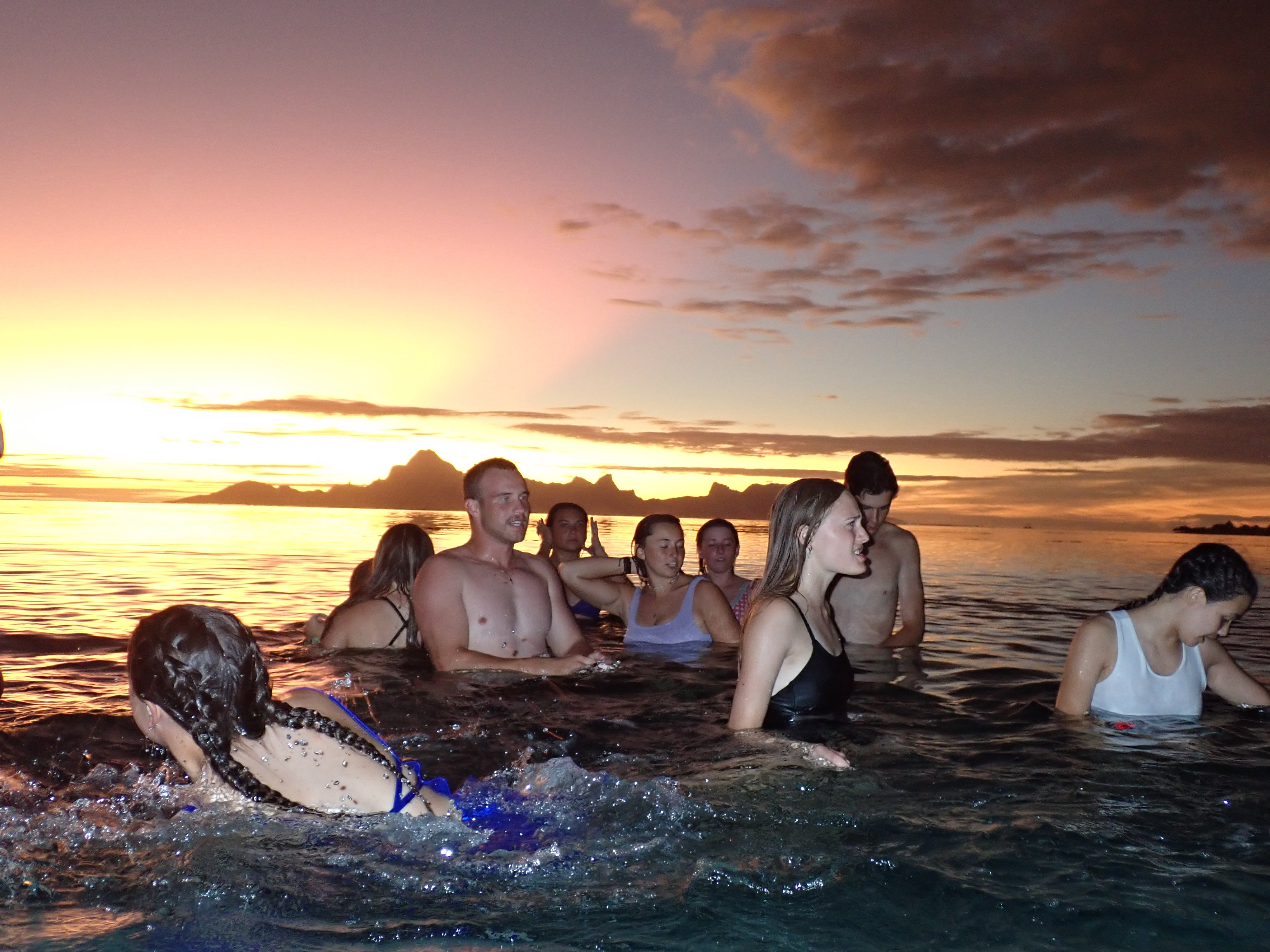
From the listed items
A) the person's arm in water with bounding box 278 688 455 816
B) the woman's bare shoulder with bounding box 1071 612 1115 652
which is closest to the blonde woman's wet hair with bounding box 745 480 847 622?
the person's arm in water with bounding box 278 688 455 816

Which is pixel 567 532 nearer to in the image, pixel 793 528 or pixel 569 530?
pixel 569 530

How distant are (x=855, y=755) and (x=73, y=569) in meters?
17.1

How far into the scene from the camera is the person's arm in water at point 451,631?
735cm

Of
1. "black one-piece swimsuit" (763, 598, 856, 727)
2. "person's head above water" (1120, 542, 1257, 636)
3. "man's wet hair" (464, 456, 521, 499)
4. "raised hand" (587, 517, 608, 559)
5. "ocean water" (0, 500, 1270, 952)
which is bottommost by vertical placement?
"ocean water" (0, 500, 1270, 952)

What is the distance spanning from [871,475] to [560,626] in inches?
122

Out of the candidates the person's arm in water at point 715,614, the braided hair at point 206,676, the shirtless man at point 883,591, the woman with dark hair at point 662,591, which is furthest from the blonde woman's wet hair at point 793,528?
Answer: the person's arm in water at point 715,614

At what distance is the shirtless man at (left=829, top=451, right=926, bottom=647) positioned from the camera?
826 cm

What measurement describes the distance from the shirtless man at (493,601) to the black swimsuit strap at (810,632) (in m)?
2.73

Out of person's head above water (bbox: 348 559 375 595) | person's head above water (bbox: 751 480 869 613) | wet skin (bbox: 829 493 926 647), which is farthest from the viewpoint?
person's head above water (bbox: 348 559 375 595)

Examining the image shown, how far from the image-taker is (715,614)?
905 cm

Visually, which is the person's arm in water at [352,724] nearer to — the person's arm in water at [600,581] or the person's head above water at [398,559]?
the person's head above water at [398,559]

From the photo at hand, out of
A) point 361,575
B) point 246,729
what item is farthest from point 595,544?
point 246,729

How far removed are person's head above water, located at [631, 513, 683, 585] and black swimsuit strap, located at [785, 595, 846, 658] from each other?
3766mm

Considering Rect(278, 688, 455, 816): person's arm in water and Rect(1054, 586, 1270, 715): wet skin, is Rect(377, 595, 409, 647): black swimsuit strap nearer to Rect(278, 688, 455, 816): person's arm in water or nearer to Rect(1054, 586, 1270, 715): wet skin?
Rect(278, 688, 455, 816): person's arm in water
